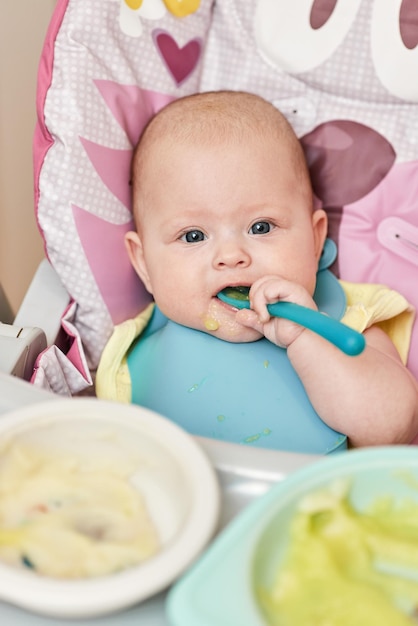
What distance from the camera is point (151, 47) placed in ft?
3.60

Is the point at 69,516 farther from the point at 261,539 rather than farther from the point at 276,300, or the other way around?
the point at 276,300

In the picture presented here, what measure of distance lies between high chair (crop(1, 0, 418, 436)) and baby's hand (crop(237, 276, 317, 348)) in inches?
9.3

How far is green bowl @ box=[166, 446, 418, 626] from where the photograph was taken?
1.45 ft

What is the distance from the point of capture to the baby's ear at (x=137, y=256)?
3.51ft

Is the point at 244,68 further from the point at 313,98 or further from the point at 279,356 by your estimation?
the point at 279,356

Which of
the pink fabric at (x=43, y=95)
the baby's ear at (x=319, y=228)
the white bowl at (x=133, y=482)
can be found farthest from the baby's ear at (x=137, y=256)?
the white bowl at (x=133, y=482)

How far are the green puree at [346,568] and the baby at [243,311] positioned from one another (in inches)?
13.2

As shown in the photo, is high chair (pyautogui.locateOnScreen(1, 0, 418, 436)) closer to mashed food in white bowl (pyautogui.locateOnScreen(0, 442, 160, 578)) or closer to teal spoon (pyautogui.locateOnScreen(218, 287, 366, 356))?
teal spoon (pyautogui.locateOnScreen(218, 287, 366, 356))

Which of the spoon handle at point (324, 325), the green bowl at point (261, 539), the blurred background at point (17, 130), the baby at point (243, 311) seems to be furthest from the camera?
the blurred background at point (17, 130)

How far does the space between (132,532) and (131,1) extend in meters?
0.80

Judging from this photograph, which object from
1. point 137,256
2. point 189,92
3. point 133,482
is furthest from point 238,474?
point 189,92

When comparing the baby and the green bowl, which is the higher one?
the green bowl

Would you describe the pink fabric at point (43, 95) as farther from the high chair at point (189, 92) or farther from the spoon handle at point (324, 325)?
the spoon handle at point (324, 325)

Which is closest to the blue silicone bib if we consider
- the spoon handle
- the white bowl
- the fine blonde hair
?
the spoon handle
